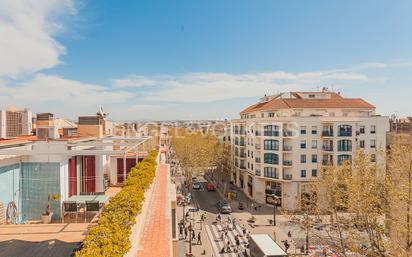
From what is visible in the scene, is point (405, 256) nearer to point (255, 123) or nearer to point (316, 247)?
point (316, 247)

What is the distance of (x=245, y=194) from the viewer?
47375mm

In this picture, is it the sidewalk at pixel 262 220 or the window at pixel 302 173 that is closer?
the sidewalk at pixel 262 220

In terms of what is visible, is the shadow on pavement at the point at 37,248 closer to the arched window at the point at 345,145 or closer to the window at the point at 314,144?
the window at the point at 314,144

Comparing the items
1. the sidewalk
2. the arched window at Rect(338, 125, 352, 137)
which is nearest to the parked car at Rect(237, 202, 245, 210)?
the sidewalk

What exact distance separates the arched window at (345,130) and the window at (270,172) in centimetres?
940

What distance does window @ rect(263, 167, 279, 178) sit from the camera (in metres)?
39.3

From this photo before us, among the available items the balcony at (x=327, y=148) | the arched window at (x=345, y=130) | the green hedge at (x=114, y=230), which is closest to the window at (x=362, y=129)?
the arched window at (x=345, y=130)

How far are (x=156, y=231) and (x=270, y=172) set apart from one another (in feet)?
104

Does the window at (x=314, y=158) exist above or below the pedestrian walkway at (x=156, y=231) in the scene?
below

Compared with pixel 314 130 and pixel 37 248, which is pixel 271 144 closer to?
pixel 314 130

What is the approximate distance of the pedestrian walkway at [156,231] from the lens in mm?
8357

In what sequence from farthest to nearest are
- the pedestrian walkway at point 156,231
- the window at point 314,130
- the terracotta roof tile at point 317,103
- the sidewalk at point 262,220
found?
the terracotta roof tile at point 317,103
the window at point 314,130
the sidewalk at point 262,220
the pedestrian walkway at point 156,231

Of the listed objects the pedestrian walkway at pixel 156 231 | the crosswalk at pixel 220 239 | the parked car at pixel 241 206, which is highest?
the pedestrian walkway at pixel 156 231

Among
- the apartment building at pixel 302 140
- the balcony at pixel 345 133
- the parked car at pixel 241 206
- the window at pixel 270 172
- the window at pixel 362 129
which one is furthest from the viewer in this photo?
the window at pixel 362 129
